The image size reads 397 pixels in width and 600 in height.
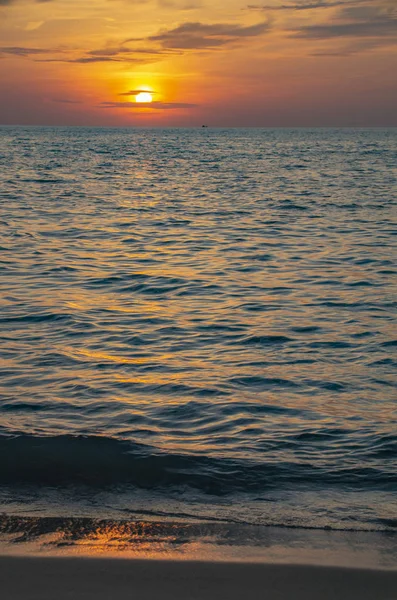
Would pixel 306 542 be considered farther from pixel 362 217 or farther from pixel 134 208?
pixel 134 208

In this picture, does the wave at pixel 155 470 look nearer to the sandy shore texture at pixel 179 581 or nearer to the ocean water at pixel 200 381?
the ocean water at pixel 200 381

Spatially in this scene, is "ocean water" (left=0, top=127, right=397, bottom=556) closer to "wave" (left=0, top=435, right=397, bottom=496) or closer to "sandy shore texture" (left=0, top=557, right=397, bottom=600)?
"wave" (left=0, top=435, right=397, bottom=496)

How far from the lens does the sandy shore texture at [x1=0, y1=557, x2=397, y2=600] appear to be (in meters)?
4.41

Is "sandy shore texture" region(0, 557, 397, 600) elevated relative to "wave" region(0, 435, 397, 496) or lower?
elevated

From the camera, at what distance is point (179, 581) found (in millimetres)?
4570

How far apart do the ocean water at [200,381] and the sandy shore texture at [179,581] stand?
35.1 inches

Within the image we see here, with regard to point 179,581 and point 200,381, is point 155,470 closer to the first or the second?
point 179,581

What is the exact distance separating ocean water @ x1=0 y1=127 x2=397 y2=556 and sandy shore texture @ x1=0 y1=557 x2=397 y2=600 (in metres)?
0.89

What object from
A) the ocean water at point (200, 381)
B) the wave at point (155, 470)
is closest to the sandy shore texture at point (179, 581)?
the ocean water at point (200, 381)

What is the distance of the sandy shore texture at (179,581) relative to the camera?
14.5 ft

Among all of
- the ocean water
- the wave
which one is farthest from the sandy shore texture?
the wave

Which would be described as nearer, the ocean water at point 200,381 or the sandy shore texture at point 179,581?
the sandy shore texture at point 179,581

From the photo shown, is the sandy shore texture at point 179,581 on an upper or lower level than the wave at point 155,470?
upper

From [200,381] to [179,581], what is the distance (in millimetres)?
5032
